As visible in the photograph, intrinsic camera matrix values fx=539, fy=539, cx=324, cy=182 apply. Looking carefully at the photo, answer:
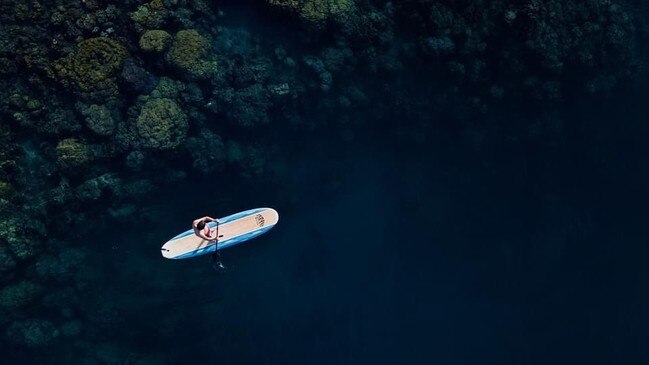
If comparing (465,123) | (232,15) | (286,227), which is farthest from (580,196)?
(232,15)

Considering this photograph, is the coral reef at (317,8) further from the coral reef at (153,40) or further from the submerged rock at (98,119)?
the submerged rock at (98,119)

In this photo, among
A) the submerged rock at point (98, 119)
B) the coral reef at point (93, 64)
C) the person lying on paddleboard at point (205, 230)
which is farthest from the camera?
the submerged rock at point (98, 119)

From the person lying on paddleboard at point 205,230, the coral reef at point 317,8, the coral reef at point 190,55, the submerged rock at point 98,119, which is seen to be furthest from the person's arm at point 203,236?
the coral reef at point 317,8

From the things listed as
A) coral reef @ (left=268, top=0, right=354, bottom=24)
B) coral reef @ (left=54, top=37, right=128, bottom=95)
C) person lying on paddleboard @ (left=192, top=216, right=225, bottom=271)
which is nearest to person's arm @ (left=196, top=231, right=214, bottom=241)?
person lying on paddleboard @ (left=192, top=216, right=225, bottom=271)

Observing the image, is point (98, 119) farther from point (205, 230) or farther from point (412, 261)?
point (412, 261)

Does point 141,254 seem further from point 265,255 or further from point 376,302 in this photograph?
point 376,302

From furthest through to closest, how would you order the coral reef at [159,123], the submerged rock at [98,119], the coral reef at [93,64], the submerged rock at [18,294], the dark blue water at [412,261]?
1. the dark blue water at [412,261]
2. the submerged rock at [18,294]
3. the coral reef at [159,123]
4. the submerged rock at [98,119]
5. the coral reef at [93,64]
